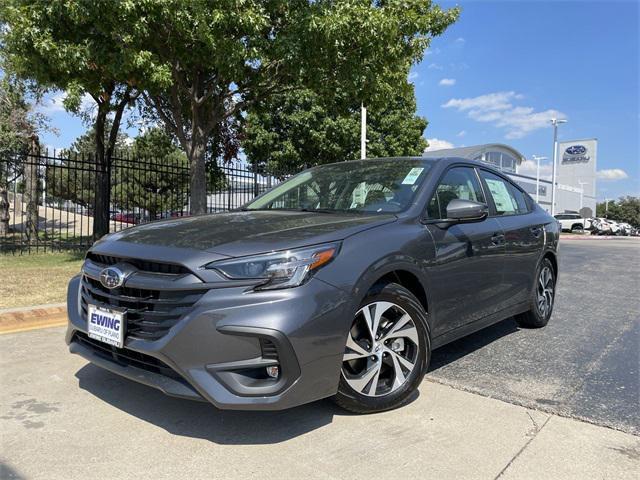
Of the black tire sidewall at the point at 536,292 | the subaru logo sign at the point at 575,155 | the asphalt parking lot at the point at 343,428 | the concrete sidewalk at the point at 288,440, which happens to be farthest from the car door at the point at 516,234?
the subaru logo sign at the point at 575,155

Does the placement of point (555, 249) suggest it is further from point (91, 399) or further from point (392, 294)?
point (91, 399)

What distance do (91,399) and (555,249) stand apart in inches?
180

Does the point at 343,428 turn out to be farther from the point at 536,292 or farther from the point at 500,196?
the point at 536,292

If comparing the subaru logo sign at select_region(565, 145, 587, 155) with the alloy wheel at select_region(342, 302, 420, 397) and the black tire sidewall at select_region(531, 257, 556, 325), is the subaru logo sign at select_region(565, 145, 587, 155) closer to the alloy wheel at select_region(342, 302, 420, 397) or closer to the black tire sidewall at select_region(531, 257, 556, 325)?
the black tire sidewall at select_region(531, 257, 556, 325)

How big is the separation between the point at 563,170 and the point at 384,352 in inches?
3748

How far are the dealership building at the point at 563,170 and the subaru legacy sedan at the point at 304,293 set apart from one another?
1648 inches

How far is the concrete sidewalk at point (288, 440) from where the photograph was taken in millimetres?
2480

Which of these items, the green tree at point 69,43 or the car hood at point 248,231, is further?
the green tree at point 69,43

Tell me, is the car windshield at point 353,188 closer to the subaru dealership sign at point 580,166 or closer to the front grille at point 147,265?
the front grille at point 147,265

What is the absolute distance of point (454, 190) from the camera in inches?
156

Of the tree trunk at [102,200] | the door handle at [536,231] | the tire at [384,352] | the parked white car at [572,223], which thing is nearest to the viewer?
the tire at [384,352]

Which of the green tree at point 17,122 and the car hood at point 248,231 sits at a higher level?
the green tree at point 17,122

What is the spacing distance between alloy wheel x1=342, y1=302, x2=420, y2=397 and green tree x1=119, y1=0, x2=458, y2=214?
19.9 feet

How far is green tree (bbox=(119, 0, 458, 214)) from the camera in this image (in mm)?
7699
